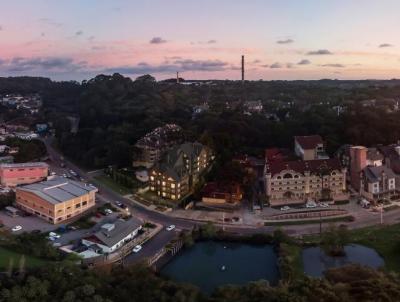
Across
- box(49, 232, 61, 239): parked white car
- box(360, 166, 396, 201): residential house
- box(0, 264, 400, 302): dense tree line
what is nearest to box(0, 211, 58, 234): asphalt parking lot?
box(49, 232, 61, 239): parked white car

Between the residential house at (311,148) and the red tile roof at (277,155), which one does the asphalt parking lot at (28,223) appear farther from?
the residential house at (311,148)

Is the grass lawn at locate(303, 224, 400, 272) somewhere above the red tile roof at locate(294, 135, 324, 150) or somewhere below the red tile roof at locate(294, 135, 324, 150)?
below

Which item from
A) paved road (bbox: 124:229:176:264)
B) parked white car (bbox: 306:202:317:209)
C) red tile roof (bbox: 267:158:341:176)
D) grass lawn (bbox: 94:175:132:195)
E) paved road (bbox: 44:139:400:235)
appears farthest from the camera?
grass lawn (bbox: 94:175:132:195)

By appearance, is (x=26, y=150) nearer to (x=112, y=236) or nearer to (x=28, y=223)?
(x=28, y=223)

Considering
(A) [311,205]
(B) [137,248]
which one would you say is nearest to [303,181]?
(A) [311,205]

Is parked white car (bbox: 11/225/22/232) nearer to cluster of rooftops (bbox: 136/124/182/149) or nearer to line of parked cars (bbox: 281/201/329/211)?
cluster of rooftops (bbox: 136/124/182/149)

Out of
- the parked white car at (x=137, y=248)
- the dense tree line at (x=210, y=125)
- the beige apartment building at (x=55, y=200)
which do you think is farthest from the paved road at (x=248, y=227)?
the dense tree line at (x=210, y=125)
